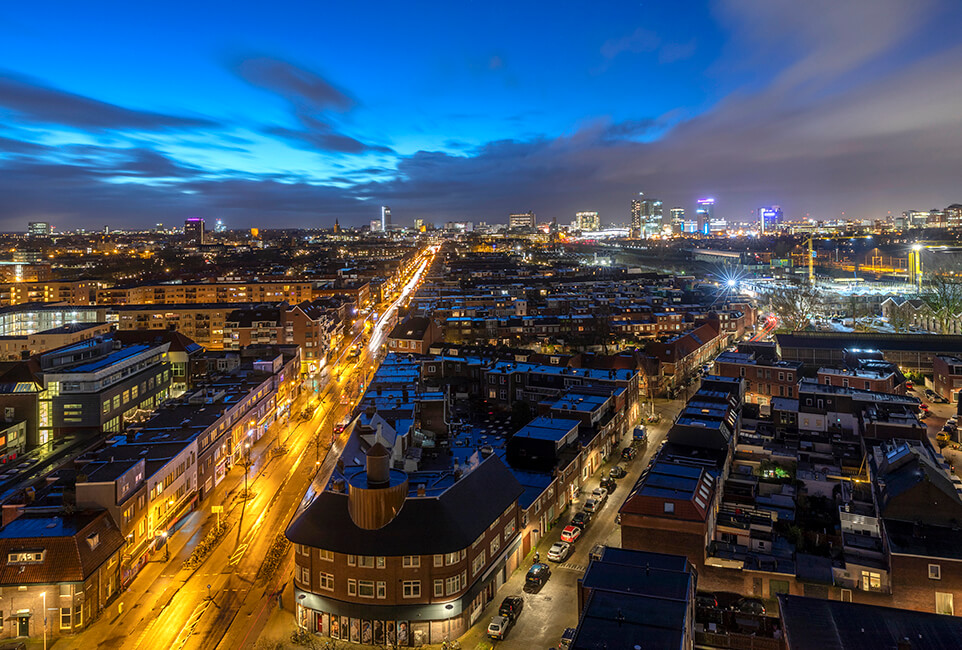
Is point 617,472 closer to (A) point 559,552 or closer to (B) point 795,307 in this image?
(A) point 559,552

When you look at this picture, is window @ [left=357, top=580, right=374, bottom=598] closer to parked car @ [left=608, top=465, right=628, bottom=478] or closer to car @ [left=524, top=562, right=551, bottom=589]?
car @ [left=524, top=562, right=551, bottom=589]

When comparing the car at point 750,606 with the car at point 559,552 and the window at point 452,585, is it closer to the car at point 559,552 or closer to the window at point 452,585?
the car at point 559,552

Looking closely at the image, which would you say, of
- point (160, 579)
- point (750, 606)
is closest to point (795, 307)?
point (750, 606)

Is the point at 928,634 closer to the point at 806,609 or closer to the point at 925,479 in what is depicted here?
the point at 806,609

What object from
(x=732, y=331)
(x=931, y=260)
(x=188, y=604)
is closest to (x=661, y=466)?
(x=188, y=604)

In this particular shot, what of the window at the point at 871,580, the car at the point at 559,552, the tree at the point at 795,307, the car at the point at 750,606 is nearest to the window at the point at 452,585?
the car at the point at 559,552
